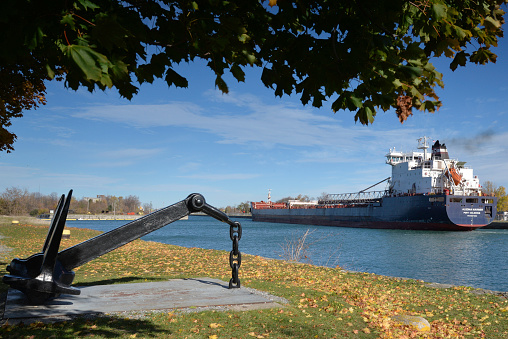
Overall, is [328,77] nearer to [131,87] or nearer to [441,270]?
[131,87]

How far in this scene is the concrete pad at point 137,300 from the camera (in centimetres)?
536

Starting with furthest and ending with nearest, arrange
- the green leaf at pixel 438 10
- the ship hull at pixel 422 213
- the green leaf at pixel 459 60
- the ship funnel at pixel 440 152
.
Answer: the ship funnel at pixel 440 152 → the ship hull at pixel 422 213 → the green leaf at pixel 459 60 → the green leaf at pixel 438 10

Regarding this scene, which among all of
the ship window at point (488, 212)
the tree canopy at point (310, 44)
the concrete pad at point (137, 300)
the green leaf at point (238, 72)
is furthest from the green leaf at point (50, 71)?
the ship window at point (488, 212)


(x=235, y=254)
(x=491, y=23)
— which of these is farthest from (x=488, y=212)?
(x=491, y=23)

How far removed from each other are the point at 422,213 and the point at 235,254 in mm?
48043

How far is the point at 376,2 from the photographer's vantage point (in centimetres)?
331

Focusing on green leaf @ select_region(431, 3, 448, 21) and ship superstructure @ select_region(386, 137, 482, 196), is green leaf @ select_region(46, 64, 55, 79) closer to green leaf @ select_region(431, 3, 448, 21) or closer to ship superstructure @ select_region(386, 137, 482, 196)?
green leaf @ select_region(431, 3, 448, 21)

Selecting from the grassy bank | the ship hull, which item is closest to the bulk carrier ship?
the ship hull

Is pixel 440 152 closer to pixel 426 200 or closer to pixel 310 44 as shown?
pixel 426 200

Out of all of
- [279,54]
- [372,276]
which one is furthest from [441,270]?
[279,54]

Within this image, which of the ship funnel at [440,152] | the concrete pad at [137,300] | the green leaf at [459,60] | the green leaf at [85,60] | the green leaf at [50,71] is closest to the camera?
the green leaf at [85,60]

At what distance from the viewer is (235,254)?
6637 millimetres

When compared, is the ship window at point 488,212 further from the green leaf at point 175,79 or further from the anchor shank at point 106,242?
the green leaf at point 175,79

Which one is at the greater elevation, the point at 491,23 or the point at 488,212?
the point at 491,23
